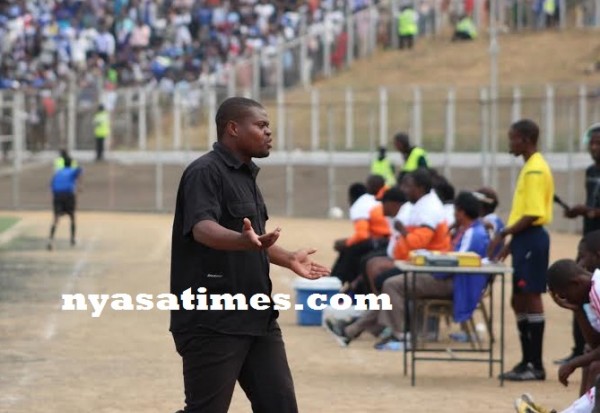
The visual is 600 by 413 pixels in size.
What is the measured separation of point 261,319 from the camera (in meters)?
7.72

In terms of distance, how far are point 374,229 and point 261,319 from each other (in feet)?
30.3

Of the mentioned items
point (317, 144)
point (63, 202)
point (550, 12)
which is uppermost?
point (550, 12)

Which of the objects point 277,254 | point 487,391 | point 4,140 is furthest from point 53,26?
Answer: point 277,254

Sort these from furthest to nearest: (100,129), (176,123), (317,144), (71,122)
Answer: (71,122), (100,129), (176,123), (317,144)

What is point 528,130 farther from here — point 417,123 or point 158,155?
point 158,155

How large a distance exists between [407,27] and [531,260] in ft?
114

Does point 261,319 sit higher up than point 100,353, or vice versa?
point 261,319

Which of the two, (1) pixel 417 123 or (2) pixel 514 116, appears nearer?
(2) pixel 514 116

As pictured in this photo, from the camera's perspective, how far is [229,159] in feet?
25.5

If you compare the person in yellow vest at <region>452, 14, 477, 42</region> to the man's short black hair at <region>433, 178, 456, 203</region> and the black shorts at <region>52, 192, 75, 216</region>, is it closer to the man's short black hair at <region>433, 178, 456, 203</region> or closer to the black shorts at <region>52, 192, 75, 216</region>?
the black shorts at <region>52, 192, 75, 216</region>

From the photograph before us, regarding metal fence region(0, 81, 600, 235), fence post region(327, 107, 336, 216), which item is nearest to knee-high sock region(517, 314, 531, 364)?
metal fence region(0, 81, 600, 235)

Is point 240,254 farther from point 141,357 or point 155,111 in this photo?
point 155,111

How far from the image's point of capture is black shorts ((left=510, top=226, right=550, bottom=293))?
41.9 feet

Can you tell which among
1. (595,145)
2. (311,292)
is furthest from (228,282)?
(311,292)
